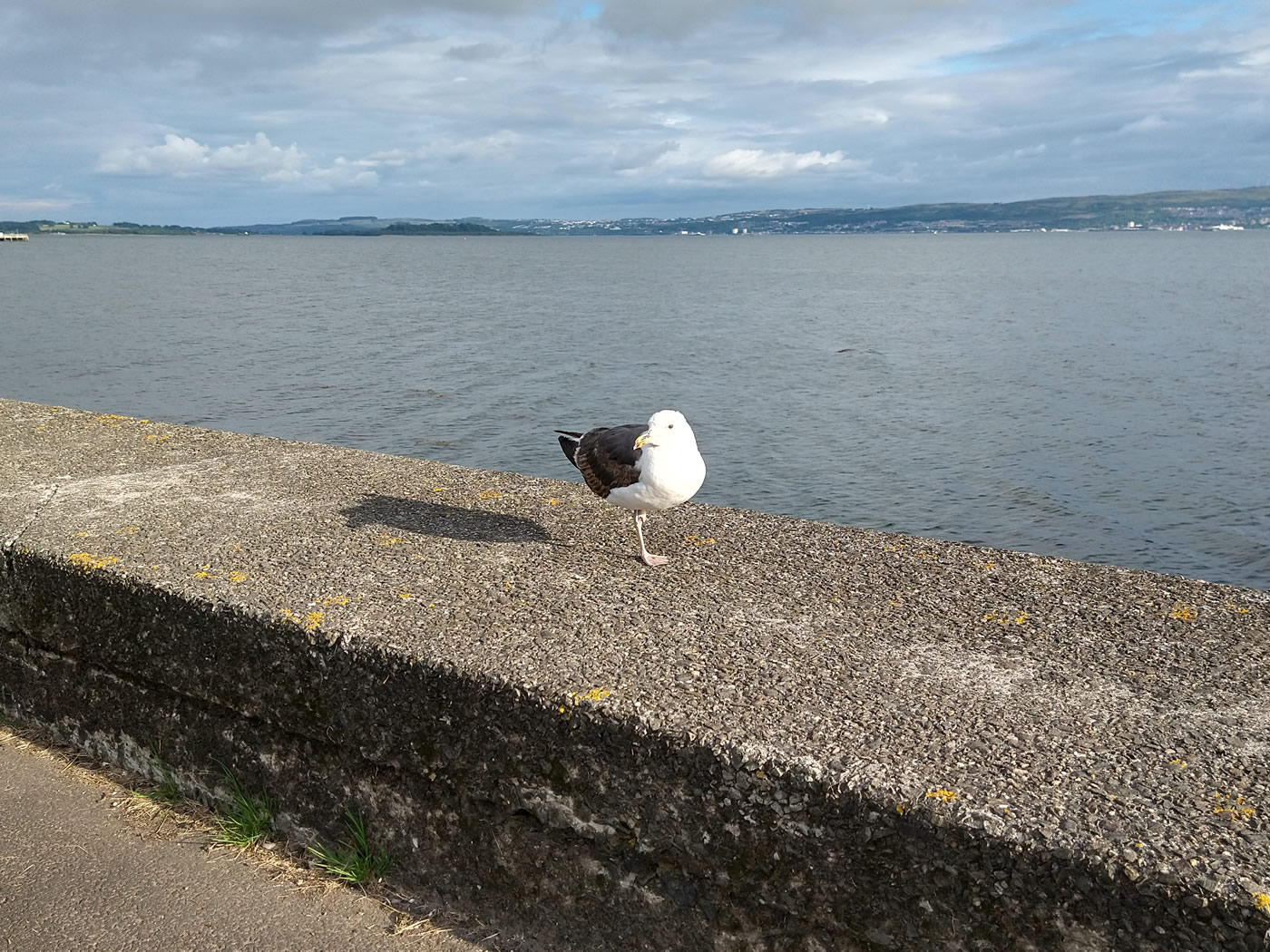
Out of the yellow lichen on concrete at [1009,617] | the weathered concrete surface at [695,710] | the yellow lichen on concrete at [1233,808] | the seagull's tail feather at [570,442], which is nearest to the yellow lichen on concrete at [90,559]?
the weathered concrete surface at [695,710]

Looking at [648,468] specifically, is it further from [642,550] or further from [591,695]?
[591,695]

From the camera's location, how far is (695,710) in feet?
9.52

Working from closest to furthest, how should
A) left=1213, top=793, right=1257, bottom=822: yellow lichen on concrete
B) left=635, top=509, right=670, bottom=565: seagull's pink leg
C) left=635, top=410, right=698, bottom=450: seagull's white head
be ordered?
left=1213, top=793, right=1257, bottom=822: yellow lichen on concrete → left=635, top=509, right=670, bottom=565: seagull's pink leg → left=635, top=410, right=698, bottom=450: seagull's white head

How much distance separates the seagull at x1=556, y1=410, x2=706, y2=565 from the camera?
4383 mm

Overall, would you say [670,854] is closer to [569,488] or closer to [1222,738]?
[1222,738]

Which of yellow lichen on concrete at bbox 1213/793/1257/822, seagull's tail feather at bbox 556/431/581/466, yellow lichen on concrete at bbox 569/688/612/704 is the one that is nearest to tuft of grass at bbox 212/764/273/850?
yellow lichen on concrete at bbox 569/688/612/704

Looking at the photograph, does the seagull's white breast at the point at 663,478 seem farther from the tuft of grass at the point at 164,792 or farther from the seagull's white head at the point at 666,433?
the tuft of grass at the point at 164,792

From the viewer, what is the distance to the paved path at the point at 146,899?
3057mm

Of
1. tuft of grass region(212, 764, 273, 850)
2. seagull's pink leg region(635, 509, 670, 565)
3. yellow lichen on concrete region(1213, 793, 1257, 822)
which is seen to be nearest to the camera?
yellow lichen on concrete region(1213, 793, 1257, 822)

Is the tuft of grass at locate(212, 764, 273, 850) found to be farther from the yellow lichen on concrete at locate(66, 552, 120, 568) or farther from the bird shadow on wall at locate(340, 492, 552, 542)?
the bird shadow on wall at locate(340, 492, 552, 542)

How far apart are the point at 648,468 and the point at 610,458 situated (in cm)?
29

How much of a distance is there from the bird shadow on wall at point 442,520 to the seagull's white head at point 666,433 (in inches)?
24.3

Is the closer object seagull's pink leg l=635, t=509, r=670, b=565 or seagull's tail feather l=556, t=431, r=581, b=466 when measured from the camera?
seagull's pink leg l=635, t=509, r=670, b=565

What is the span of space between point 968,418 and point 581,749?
21.2 metres
